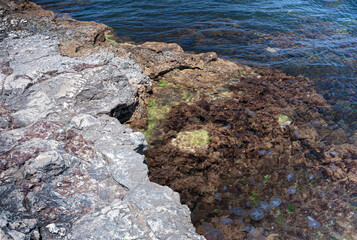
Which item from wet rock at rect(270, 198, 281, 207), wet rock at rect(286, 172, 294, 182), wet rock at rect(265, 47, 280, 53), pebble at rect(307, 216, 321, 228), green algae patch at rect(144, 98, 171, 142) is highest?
wet rock at rect(265, 47, 280, 53)

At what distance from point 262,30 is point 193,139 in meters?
5.96

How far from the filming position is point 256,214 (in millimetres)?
2836

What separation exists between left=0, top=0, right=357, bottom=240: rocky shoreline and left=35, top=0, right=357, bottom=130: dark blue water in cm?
97

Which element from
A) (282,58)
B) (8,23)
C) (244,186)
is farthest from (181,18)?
(244,186)

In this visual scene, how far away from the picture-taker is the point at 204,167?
3270mm

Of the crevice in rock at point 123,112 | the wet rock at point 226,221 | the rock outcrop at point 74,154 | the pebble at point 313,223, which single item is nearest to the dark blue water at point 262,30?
the pebble at point 313,223

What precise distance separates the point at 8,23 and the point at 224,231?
18.0ft

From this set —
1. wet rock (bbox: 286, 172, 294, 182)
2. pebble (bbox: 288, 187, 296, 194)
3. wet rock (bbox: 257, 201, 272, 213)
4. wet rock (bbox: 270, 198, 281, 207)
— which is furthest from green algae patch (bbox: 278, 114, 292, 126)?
wet rock (bbox: 257, 201, 272, 213)

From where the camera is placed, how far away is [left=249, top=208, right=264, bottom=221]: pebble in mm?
2801

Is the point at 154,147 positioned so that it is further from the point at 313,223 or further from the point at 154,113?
the point at 313,223

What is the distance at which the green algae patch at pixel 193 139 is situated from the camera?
3.58 metres

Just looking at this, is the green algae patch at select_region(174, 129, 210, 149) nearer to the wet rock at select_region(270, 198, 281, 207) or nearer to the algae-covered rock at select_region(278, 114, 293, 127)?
the wet rock at select_region(270, 198, 281, 207)

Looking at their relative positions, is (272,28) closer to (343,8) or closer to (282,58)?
(282,58)

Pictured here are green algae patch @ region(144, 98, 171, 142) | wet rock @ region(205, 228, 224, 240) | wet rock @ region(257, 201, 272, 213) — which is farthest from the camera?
green algae patch @ region(144, 98, 171, 142)
